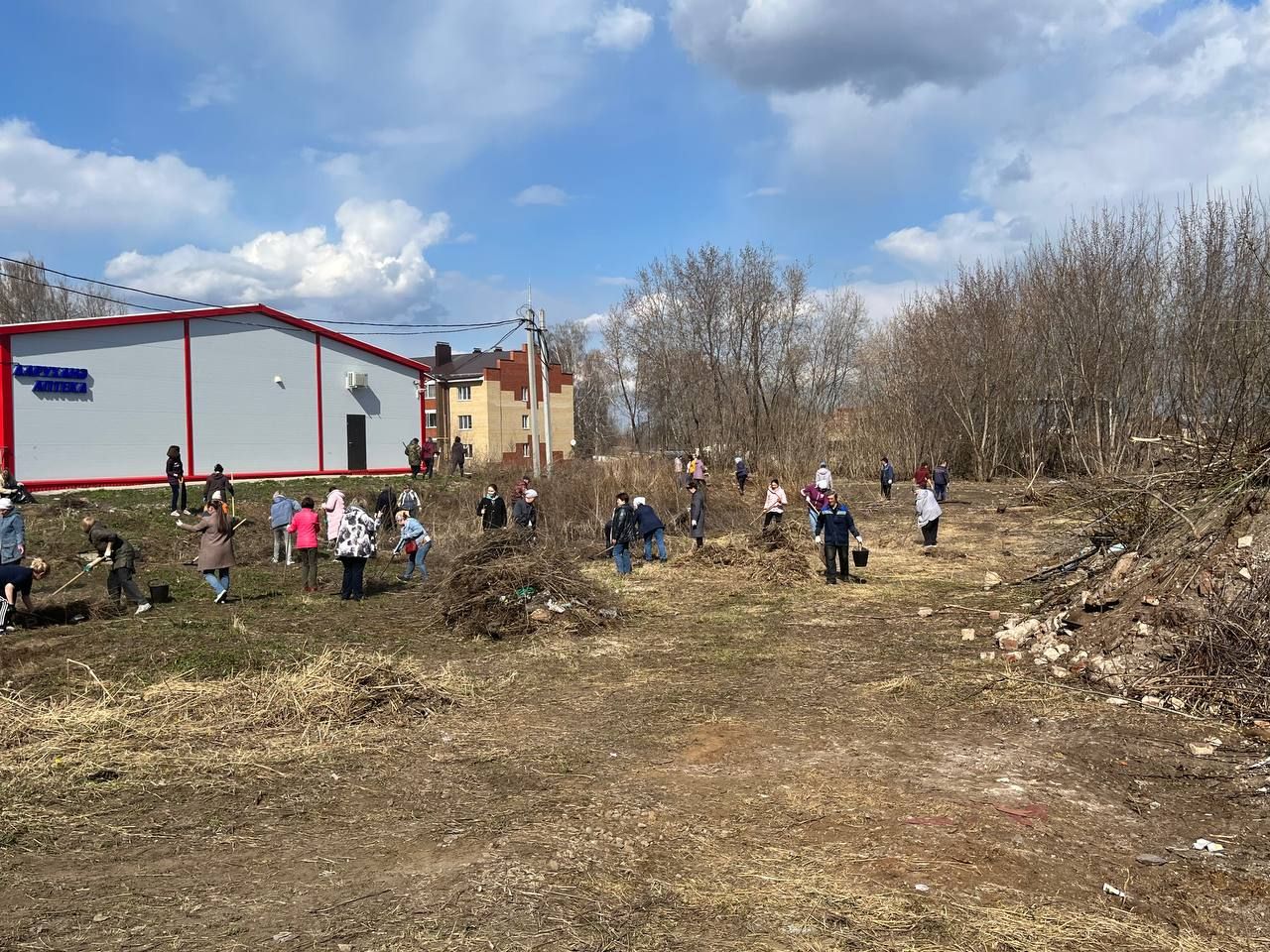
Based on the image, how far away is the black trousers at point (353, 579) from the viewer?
12.4m

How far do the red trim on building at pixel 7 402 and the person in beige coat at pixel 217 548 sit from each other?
48.5ft

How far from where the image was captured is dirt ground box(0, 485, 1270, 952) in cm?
393

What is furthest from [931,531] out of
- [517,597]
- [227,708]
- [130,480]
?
[130,480]

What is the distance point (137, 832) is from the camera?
4.99m

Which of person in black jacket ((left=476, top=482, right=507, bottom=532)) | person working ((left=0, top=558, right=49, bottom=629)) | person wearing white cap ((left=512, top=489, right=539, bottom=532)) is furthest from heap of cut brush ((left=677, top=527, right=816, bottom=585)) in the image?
person working ((left=0, top=558, right=49, bottom=629))

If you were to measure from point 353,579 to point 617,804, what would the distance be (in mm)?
8182

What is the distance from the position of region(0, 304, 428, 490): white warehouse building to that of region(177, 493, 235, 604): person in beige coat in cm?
1482

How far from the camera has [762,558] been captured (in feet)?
46.6

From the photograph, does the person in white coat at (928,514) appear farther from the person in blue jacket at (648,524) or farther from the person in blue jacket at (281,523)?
the person in blue jacket at (281,523)

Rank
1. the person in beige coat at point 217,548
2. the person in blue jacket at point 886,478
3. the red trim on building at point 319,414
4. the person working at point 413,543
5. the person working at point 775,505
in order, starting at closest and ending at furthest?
the person in beige coat at point 217,548 → the person working at point 413,543 → the person working at point 775,505 → the person in blue jacket at point 886,478 → the red trim on building at point 319,414

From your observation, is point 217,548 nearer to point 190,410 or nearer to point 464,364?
point 190,410

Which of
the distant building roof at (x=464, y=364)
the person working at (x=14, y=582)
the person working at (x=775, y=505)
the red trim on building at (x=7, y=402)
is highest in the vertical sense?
the distant building roof at (x=464, y=364)

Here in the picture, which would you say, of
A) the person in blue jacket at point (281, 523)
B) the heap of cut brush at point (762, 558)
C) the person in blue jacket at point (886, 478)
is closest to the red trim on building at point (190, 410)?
the person in blue jacket at point (281, 523)

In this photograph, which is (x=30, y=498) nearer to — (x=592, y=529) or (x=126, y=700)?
(x=592, y=529)
